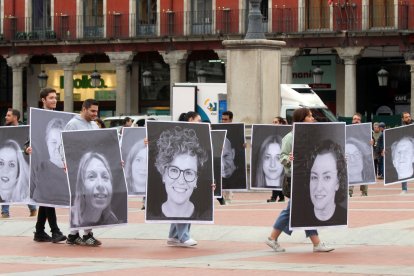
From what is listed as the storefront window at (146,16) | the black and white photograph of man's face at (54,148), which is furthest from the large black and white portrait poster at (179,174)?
the storefront window at (146,16)

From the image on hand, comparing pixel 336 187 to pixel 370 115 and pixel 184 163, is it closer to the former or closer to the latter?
pixel 184 163

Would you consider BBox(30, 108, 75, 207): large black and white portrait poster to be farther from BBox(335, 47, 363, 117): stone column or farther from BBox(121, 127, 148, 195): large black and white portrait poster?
BBox(335, 47, 363, 117): stone column

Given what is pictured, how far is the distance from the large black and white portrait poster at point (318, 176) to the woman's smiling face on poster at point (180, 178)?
142 cm

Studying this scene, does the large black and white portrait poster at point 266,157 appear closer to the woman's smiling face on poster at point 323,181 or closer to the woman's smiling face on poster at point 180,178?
the woman's smiling face on poster at point 180,178

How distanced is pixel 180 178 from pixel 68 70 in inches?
1700

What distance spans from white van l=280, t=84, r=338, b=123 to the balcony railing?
11136mm

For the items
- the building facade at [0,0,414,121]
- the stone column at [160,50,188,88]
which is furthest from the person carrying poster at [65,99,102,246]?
the stone column at [160,50,188,88]

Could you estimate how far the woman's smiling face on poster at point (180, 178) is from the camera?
1606 centimetres

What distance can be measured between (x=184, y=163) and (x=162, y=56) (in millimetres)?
41878

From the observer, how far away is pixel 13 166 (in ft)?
64.1

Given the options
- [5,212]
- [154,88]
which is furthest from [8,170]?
[154,88]

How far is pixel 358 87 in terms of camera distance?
182 ft

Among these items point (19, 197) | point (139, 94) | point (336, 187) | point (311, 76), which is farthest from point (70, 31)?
point (336, 187)

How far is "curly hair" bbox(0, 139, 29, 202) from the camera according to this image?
19.2 meters
